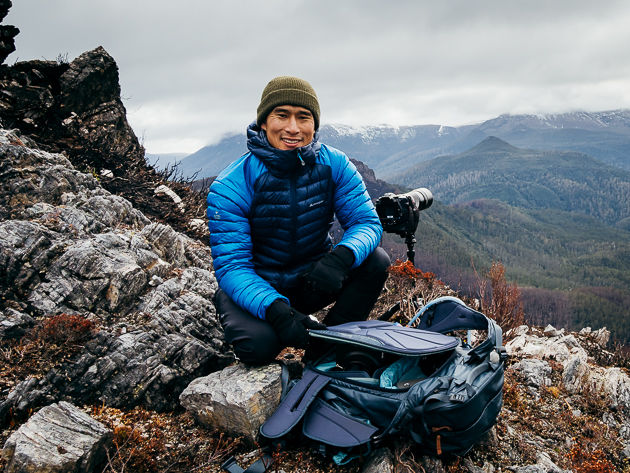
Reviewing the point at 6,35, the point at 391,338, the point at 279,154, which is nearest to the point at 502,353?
the point at 391,338

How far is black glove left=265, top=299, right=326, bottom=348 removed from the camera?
9.12 feet

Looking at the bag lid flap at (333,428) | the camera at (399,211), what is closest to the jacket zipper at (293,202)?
the camera at (399,211)

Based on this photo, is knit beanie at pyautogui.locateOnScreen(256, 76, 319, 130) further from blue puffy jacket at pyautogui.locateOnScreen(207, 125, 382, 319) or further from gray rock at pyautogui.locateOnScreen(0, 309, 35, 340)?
gray rock at pyautogui.locateOnScreen(0, 309, 35, 340)

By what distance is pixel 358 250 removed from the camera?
10.7 ft

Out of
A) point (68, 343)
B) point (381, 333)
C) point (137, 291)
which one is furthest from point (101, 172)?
point (381, 333)

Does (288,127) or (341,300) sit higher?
(288,127)

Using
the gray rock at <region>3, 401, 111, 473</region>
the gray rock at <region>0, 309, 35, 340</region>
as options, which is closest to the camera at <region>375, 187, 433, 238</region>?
the gray rock at <region>3, 401, 111, 473</region>

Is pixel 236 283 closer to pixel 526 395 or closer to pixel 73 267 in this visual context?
pixel 73 267

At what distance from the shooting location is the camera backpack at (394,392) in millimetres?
2246

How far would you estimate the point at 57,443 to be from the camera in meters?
2.24

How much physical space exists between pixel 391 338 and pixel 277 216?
1.38 metres

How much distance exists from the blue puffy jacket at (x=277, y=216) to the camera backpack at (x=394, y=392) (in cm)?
69

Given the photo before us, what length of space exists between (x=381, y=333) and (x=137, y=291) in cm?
253

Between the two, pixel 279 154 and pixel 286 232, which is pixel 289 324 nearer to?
pixel 286 232
